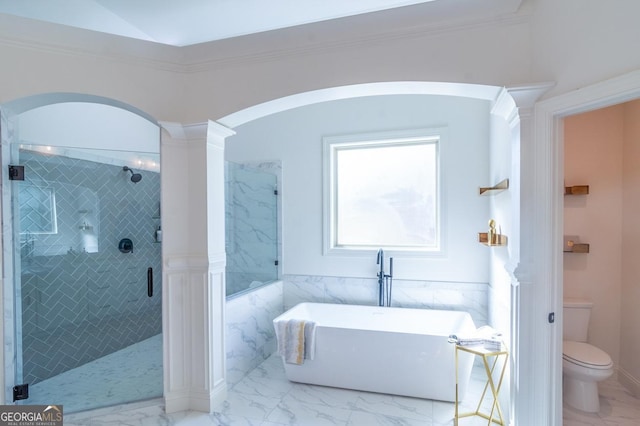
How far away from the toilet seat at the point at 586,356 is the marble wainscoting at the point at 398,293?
32.6 inches

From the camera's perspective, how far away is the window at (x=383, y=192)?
352 cm

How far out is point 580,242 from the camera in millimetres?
2723

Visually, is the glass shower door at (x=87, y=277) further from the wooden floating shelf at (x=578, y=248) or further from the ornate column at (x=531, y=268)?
the wooden floating shelf at (x=578, y=248)

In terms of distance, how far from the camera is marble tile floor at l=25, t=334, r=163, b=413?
2420 millimetres

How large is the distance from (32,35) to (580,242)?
4310 mm

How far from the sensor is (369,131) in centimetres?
359

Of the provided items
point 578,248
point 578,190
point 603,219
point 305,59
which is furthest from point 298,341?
point 603,219

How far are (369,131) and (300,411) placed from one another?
2.75 meters

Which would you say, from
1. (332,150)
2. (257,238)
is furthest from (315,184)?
(257,238)

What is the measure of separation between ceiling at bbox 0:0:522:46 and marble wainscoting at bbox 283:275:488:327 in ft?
8.69

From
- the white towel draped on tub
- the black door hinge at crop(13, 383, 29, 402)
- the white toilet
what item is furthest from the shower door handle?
the white toilet

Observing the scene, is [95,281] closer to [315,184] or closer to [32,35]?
[32,35]

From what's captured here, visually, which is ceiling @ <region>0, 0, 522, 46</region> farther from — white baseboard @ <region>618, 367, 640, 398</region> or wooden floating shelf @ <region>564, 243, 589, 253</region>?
white baseboard @ <region>618, 367, 640, 398</region>

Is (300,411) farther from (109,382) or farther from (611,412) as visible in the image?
(611,412)
